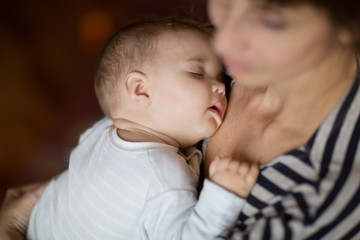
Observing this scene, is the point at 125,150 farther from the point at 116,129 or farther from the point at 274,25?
the point at 274,25

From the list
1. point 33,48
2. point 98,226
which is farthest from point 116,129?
point 33,48

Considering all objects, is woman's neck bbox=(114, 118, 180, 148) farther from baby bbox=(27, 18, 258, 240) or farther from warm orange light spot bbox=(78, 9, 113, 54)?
warm orange light spot bbox=(78, 9, 113, 54)

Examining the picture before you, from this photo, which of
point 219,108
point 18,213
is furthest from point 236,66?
point 18,213

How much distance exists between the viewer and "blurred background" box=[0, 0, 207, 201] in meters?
1.87

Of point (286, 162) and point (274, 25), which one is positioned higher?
point (274, 25)

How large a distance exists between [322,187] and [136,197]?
37cm

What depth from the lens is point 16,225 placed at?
1.18m

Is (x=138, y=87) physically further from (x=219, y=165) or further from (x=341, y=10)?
(x=341, y=10)

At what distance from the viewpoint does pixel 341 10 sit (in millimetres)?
583

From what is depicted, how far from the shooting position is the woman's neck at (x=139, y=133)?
942 mm

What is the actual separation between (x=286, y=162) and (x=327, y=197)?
10 centimetres

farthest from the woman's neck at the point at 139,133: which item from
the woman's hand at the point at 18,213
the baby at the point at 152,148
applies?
the woman's hand at the point at 18,213

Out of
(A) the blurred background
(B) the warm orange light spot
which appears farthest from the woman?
(B) the warm orange light spot

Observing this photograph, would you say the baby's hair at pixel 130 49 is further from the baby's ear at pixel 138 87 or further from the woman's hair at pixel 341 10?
the woman's hair at pixel 341 10
